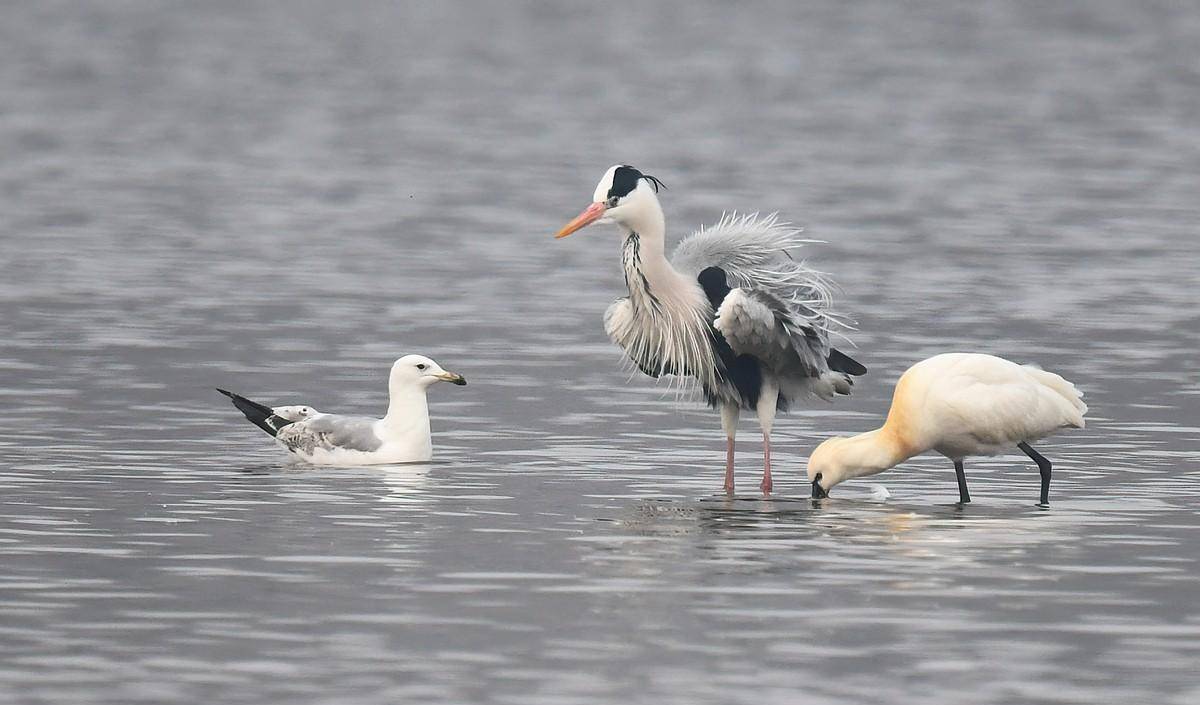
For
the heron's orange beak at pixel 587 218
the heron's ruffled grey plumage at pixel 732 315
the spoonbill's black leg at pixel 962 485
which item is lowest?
the spoonbill's black leg at pixel 962 485

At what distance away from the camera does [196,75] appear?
77.1m

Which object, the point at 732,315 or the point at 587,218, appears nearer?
the point at 587,218

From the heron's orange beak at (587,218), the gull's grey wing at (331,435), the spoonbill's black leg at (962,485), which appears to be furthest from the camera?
the gull's grey wing at (331,435)

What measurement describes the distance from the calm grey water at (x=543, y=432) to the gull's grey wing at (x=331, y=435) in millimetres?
258

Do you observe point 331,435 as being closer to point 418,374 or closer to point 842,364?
point 418,374

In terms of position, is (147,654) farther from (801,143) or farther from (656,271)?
(801,143)

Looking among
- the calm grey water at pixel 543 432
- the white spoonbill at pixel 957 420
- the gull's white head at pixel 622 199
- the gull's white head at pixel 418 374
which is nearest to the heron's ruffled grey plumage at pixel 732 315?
the gull's white head at pixel 622 199

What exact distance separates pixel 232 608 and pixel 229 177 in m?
31.6

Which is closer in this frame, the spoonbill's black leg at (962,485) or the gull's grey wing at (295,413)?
the spoonbill's black leg at (962,485)

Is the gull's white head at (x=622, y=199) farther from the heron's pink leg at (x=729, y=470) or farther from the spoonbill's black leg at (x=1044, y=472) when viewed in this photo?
the spoonbill's black leg at (x=1044, y=472)

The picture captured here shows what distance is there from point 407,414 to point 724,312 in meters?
2.46

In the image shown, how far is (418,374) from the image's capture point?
64.2 feet

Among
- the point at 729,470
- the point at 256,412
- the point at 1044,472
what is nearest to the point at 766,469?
the point at 729,470

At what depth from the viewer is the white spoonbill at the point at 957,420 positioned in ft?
56.5
